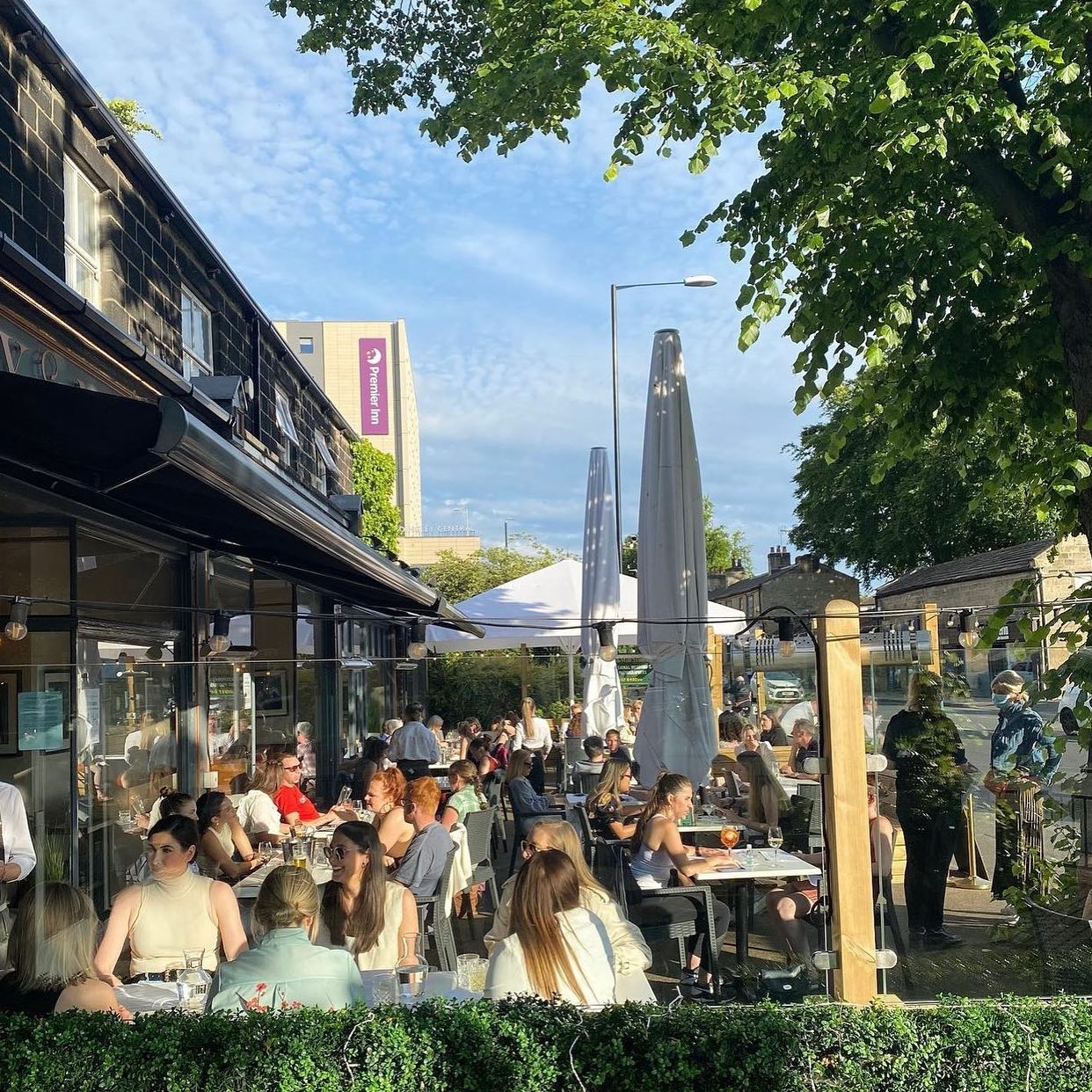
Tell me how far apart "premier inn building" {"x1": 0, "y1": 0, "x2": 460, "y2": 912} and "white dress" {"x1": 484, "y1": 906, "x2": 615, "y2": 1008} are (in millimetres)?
2121

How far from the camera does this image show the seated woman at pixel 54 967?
423cm

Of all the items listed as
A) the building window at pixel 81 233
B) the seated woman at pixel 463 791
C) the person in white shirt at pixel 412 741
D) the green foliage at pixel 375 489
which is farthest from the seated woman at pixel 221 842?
the green foliage at pixel 375 489

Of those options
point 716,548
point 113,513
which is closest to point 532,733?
point 113,513

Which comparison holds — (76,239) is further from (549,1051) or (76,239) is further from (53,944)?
(549,1051)

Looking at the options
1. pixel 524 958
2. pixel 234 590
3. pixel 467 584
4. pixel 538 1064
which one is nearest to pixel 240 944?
pixel 524 958

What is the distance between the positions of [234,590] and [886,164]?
28.6 ft

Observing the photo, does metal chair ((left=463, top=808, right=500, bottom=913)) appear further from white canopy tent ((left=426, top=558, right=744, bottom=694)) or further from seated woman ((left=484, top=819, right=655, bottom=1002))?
white canopy tent ((left=426, top=558, right=744, bottom=694))

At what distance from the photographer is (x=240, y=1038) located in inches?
144

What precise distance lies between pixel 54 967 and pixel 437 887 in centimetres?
338

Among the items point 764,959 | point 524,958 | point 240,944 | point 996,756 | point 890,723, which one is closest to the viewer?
point 524,958

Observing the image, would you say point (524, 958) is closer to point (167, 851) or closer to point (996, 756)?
point (167, 851)

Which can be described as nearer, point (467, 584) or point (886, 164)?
point (886, 164)

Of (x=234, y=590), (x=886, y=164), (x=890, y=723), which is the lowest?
(x=890, y=723)

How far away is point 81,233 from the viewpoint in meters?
9.36
